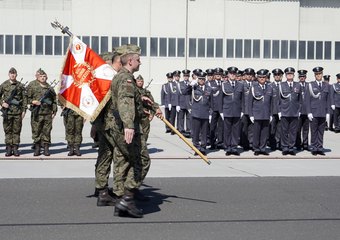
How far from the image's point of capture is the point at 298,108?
15750 millimetres

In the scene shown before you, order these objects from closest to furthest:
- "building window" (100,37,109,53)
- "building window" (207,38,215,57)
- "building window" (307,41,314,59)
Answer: "building window" (100,37,109,53)
"building window" (207,38,215,57)
"building window" (307,41,314,59)

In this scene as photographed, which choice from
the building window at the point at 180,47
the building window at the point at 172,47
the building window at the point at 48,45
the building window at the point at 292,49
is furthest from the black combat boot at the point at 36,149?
the building window at the point at 292,49

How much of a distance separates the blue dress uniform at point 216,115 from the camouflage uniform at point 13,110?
4.21 metres

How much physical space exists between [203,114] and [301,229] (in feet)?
26.8

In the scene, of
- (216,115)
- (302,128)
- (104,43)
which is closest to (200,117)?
(216,115)

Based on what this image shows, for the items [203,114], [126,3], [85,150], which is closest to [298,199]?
[203,114]

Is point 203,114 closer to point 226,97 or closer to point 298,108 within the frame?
point 226,97

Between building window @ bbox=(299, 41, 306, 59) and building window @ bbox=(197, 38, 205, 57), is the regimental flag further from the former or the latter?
building window @ bbox=(299, 41, 306, 59)

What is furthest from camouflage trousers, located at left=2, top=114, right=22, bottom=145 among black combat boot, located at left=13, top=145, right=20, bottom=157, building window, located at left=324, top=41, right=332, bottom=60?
building window, located at left=324, top=41, right=332, bottom=60

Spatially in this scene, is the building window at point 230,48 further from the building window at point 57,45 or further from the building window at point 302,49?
the building window at point 57,45

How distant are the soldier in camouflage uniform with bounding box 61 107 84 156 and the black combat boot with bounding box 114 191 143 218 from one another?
6713mm

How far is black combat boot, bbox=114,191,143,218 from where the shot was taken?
7.90 meters

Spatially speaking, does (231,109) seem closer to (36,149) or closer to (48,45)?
(36,149)

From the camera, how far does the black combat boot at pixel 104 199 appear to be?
8.75 m
